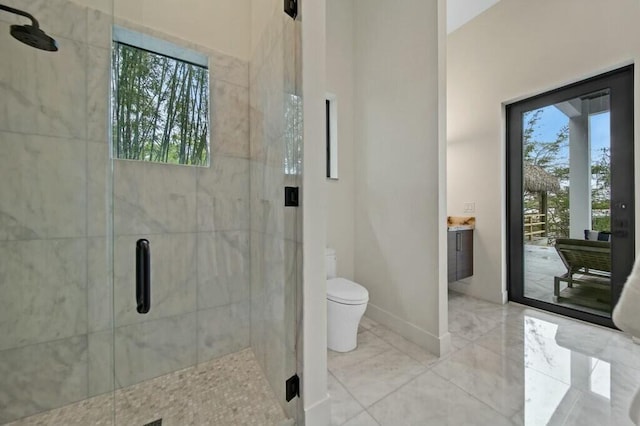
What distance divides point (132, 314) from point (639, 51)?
3.97 m

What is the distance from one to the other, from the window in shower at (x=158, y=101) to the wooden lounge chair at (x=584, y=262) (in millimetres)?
3278

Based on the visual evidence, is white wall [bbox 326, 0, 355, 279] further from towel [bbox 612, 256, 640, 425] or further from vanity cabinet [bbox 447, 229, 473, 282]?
towel [bbox 612, 256, 640, 425]

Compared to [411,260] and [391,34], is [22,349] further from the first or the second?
[391,34]

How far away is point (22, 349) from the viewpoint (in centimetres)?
127

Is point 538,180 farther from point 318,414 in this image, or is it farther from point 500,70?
point 318,414

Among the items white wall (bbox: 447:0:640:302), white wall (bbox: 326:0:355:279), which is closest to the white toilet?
white wall (bbox: 326:0:355:279)

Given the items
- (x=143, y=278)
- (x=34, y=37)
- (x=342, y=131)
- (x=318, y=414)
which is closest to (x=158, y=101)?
(x=34, y=37)

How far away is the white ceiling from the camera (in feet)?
8.89

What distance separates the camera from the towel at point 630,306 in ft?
1.78

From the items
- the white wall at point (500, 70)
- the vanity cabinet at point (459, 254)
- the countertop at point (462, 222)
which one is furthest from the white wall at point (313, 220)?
the white wall at point (500, 70)

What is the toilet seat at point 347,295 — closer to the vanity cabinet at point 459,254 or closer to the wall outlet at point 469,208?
the vanity cabinet at point 459,254

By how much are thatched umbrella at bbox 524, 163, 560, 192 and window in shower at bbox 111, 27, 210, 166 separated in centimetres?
308

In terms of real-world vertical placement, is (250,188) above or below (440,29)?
below

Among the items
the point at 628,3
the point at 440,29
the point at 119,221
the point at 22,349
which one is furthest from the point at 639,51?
the point at 22,349
